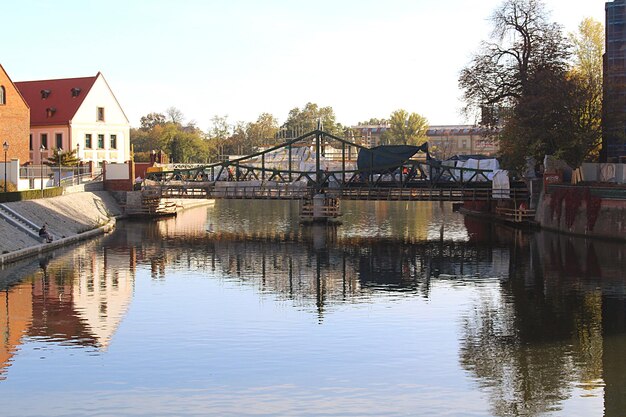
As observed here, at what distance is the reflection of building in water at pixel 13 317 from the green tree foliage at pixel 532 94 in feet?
135

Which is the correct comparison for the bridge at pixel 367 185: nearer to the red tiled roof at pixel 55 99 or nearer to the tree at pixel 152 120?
the red tiled roof at pixel 55 99

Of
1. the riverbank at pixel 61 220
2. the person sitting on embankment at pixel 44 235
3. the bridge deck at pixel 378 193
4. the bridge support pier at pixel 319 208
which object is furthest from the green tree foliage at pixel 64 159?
the person sitting on embankment at pixel 44 235

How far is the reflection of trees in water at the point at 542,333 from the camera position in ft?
75.6

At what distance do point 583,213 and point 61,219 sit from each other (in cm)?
3466

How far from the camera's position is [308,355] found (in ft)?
86.1

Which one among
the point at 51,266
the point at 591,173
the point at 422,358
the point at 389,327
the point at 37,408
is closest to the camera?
the point at 37,408

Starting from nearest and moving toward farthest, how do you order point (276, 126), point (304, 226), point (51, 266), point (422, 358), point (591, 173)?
point (422, 358) < point (51, 266) < point (591, 173) < point (304, 226) < point (276, 126)

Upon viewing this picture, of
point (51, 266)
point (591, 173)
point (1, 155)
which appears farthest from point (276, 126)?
point (51, 266)

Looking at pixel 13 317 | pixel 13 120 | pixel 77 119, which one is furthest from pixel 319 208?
pixel 13 317

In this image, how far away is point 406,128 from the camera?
190125 mm

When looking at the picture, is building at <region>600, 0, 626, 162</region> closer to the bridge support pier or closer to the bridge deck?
the bridge deck

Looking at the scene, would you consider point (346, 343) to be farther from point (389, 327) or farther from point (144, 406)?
point (144, 406)

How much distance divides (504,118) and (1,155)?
42.3 metres

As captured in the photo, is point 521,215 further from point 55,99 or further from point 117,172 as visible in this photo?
point 55,99
